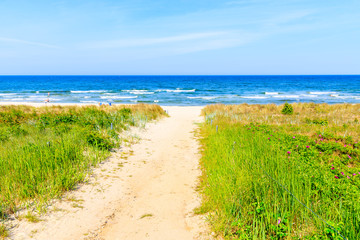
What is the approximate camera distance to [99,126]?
11.1 meters

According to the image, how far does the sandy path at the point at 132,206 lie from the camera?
4.27 meters

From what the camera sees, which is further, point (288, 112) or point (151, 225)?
point (288, 112)

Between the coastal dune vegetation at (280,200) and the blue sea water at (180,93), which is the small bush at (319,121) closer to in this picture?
the coastal dune vegetation at (280,200)

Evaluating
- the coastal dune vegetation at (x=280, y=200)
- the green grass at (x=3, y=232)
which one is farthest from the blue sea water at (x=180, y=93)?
the coastal dune vegetation at (x=280, y=200)

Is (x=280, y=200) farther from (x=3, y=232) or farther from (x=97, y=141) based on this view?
(x=97, y=141)

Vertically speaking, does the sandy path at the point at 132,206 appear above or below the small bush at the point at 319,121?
below

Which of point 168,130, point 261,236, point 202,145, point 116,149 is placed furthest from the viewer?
point 168,130

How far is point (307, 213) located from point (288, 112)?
53.7 ft

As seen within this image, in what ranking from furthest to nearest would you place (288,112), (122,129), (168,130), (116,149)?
(288,112), (168,130), (122,129), (116,149)

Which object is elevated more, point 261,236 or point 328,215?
point 328,215

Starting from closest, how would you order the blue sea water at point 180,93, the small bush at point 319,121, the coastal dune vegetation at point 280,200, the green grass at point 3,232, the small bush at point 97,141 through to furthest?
the coastal dune vegetation at point 280,200 < the green grass at point 3,232 < the small bush at point 97,141 < the small bush at point 319,121 < the blue sea water at point 180,93

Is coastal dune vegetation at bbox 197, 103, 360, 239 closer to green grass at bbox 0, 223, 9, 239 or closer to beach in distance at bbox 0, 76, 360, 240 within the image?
beach in distance at bbox 0, 76, 360, 240

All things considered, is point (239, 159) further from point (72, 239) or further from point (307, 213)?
point (72, 239)

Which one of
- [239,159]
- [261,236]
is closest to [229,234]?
[261,236]
